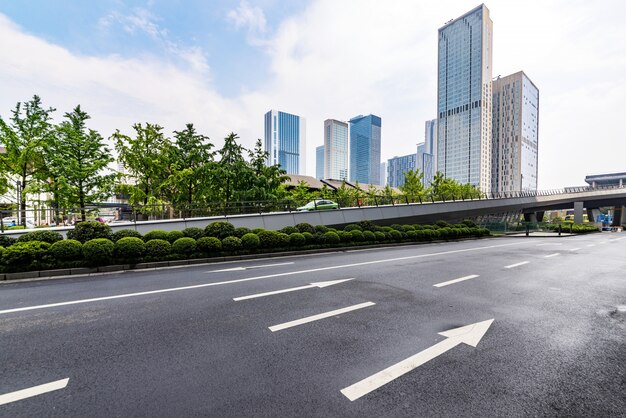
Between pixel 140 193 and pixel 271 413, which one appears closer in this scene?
pixel 271 413

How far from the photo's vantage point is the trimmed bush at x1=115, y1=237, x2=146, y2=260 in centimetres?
1069

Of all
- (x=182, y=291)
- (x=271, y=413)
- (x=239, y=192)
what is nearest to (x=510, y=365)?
(x=271, y=413)

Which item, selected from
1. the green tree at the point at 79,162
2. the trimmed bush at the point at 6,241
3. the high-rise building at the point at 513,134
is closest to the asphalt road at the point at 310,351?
the trimmed bush at the point at 6,241

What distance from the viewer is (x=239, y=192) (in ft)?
80.5

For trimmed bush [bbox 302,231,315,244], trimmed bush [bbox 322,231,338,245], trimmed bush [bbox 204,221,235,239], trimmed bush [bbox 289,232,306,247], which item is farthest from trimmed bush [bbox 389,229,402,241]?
trimmed bush [bbox 204,221,235,239]

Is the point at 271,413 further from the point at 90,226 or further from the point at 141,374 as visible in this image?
the point at 90,226

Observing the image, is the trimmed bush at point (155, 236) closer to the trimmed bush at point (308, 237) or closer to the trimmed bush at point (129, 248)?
the trimmed bush at point (129, 248)

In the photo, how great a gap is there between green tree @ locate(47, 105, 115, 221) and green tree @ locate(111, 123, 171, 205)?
1.33 meters

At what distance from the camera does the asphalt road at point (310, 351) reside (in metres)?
2.94

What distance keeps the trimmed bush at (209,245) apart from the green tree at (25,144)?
1574cm

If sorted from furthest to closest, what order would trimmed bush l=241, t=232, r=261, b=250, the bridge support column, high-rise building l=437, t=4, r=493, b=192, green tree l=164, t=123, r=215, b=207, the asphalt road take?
high-rise building l=437, t=4, r=493, b=192 → the bridge support column → green tree l=164, t=123, r=215, b=207 → trimmed bush l=241, t=232, r=261, b=250 → the asphalt road

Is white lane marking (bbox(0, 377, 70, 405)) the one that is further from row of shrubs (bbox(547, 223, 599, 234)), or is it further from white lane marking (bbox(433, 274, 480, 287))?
row of shrubs (bbox(547, 223, 599, 234))

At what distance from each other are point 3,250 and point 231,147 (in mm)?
18705

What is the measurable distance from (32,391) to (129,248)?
8614mm
